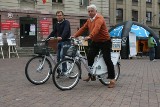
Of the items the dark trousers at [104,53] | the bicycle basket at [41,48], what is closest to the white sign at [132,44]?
the dark trousers at [104,53]

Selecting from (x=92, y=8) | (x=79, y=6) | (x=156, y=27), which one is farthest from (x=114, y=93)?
(x=156, y=27)

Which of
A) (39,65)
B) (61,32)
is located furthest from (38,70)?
(61,32)

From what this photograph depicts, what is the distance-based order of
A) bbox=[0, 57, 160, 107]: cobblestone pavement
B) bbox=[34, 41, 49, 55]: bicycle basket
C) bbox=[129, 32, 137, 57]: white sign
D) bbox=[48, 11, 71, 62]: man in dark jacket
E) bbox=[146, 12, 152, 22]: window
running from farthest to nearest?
bbox=[146, 12, 152, 22]: window, bbox=[129, 32, 137, 57]: white sign, bbox=[48, 11, 71, 62]: man in dark jacket, bbox=[34, 41, 49, 55]: bicycle basket, bbox=[0, 57, 160, 107]: cobblestone pavement

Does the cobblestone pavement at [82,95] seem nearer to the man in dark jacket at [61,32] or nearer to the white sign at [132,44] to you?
the man in dark jacket at [61,32]

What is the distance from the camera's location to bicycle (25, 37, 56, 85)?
865cm

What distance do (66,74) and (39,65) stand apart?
3.30 ft

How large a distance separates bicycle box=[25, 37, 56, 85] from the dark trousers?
1.07 meters

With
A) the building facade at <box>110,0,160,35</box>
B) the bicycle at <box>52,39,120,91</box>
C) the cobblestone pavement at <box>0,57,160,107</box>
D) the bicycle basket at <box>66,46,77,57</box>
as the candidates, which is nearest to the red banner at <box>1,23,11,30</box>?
the cobblestone pavement at <box>0,57,160,107</box>

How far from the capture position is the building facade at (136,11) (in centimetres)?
4945

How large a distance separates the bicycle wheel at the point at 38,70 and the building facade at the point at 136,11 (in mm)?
40402

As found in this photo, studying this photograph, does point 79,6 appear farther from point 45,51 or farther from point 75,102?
point 75,102

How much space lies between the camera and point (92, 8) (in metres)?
8.38

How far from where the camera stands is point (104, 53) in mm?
8461

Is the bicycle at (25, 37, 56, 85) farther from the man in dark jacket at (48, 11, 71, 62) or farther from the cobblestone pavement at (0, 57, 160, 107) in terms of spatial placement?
the man in dark jacket at (48, 11, 71, 62)
